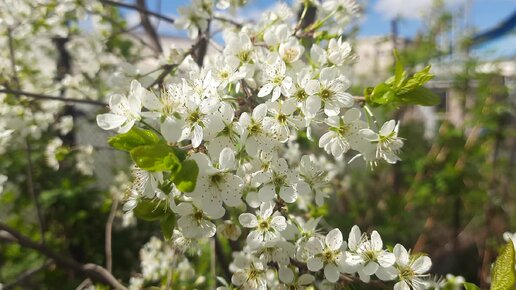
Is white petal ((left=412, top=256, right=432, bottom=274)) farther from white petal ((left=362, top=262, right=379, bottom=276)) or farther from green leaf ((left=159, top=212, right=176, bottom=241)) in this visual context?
green leaf ((left=159, top=212, right=176, bottom=241))

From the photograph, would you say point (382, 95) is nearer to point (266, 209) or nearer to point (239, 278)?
point (266, 209)

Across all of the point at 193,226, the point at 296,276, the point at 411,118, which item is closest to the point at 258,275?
the point at 296,276

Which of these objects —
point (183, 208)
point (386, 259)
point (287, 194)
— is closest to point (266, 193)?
point (287, 194)

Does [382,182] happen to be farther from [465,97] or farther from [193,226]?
[193,226]

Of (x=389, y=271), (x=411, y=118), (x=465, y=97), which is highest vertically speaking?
(x=389, y=271)

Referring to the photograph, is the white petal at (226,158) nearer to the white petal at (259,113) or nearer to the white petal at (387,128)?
the white petal at (259,113)

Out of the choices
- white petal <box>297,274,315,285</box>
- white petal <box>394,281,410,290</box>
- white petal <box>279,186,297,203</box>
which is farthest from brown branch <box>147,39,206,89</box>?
white petal <box>394,281,410,290</box>
